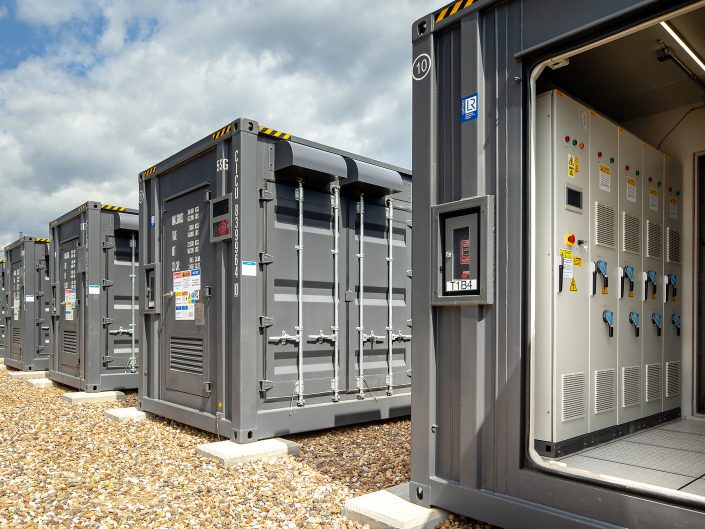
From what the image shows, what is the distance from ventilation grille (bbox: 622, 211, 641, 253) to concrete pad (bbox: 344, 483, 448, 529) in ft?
9.12

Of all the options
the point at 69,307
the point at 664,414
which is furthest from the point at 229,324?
the point at 69,307

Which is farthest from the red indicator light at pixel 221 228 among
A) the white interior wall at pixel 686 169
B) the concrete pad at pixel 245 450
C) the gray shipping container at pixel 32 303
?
the gray shipping container at pixel 32 303

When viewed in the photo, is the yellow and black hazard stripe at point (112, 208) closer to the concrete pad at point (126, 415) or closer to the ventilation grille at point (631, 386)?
the concrete pad at point (126, 415)

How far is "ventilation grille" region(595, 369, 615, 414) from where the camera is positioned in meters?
4.44

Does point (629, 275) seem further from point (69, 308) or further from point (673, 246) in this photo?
point (69, 308)

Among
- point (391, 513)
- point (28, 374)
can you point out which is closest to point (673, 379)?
point (391, 513)

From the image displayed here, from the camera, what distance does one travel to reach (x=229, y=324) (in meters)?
5.64

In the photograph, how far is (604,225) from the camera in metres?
4.59

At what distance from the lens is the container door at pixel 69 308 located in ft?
30.6

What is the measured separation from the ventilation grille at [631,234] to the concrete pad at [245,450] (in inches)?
133

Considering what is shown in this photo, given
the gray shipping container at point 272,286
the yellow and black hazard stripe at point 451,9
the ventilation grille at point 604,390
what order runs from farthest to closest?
1. the gray shipping container at point 272,286
2. the ventilation grille at point 604,390
3. the yellow and black hazard stripe at point 451,9

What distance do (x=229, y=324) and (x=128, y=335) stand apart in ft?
13.4

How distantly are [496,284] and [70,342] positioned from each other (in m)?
8.45

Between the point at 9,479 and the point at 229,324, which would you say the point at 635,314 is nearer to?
the point at 229,324
